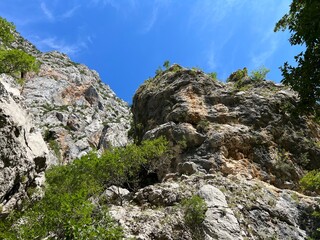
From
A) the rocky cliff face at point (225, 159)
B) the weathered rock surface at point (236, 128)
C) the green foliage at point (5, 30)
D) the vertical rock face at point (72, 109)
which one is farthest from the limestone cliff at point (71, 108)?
the green foliage at point (5, 30)

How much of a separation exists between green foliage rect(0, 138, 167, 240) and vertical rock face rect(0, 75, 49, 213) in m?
1.51

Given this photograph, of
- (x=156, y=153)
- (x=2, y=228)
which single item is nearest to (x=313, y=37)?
(x=2, y=228)

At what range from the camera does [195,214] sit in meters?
21.6

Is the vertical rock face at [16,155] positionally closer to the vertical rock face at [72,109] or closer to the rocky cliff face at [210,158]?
the rocky cliff face at [210,158]

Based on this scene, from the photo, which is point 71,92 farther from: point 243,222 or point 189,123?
point 243,222

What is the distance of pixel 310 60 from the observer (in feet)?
40.4

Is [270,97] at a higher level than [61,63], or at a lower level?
lower

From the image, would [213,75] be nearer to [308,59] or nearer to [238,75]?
[238,75]

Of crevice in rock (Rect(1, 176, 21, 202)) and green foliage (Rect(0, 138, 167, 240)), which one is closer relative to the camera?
green foliage (Rect(0, 138, 167, 240))

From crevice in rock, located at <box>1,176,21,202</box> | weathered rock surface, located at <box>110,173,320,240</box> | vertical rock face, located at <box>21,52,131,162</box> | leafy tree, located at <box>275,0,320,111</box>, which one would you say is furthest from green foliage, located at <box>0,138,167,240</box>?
vertical rock face, located at <box>21,52,131,162</box>

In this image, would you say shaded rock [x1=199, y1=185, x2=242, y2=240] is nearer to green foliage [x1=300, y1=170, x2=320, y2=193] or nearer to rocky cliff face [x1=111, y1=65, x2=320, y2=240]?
rocky cliff face [x1=111, y1=65, x2=320, y2=240]

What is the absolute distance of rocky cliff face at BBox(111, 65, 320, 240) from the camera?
73.0ft

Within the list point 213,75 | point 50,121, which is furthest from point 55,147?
point 213,75

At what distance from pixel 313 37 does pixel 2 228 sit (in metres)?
20.7
